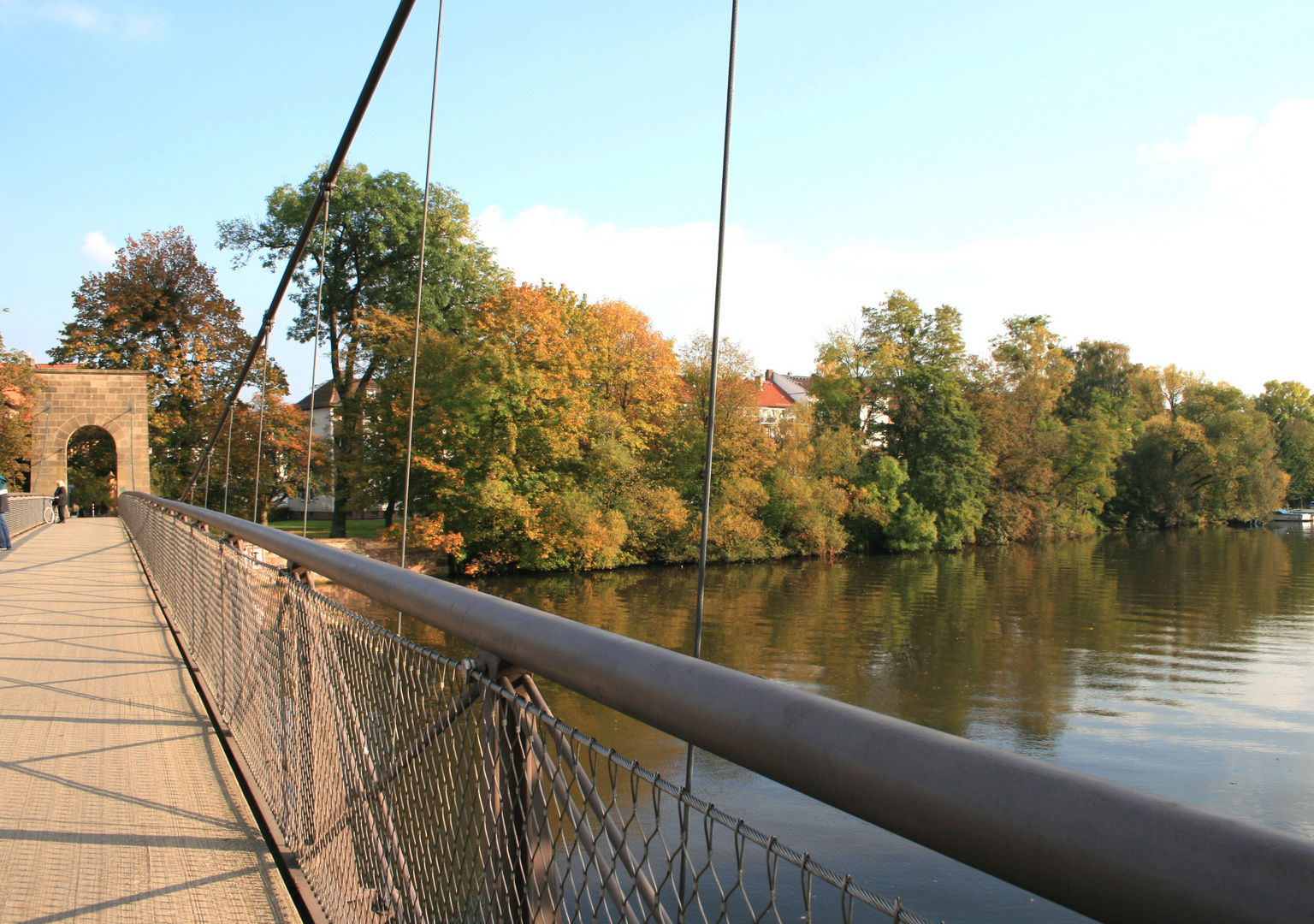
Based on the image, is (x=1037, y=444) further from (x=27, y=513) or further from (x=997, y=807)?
(x=997, y=807)

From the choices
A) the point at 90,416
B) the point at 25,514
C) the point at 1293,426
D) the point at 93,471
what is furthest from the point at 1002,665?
the point at 1293,426

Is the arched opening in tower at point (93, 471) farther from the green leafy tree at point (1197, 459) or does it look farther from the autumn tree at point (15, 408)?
the green leafy tree at point (1197, 459)

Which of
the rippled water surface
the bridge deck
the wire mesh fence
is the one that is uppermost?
the wire mesh fence

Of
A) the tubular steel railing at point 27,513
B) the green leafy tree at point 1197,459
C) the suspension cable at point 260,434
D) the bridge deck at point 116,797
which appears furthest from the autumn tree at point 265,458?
the green leafy tree at point 1197,459

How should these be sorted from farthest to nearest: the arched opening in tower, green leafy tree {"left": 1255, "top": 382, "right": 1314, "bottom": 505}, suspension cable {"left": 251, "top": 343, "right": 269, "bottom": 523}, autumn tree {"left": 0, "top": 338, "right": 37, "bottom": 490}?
green leafy tree {"left": 1255, "top": 382, "right": 1314, "bottom": 505} < the arched opening in tower < autumn tree {"left": 0, "top": 338, "right": 37, "bottom": 490} < suspension cable {"left": 251, "top": 343, "right": 269, "bottom": 523}

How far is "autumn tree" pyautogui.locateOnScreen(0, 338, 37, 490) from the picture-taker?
2269 centimetres

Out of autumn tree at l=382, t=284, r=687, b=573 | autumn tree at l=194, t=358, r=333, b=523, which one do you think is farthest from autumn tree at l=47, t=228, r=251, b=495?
autumn tree at l=382, t=284, r=687, b=573

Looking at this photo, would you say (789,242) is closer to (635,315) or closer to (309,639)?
(309,639)

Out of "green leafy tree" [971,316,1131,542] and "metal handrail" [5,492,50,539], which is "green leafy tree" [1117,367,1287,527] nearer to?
"green leafy tree" [971,316,1131,542]

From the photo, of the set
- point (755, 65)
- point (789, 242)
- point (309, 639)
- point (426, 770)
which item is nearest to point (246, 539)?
point (309, 639)

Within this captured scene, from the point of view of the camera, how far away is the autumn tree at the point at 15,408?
74.4ft

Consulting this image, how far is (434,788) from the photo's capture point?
174 cm

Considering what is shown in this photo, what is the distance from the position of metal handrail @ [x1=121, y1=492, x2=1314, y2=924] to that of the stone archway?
2811 cm

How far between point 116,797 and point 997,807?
2653 millimetres
